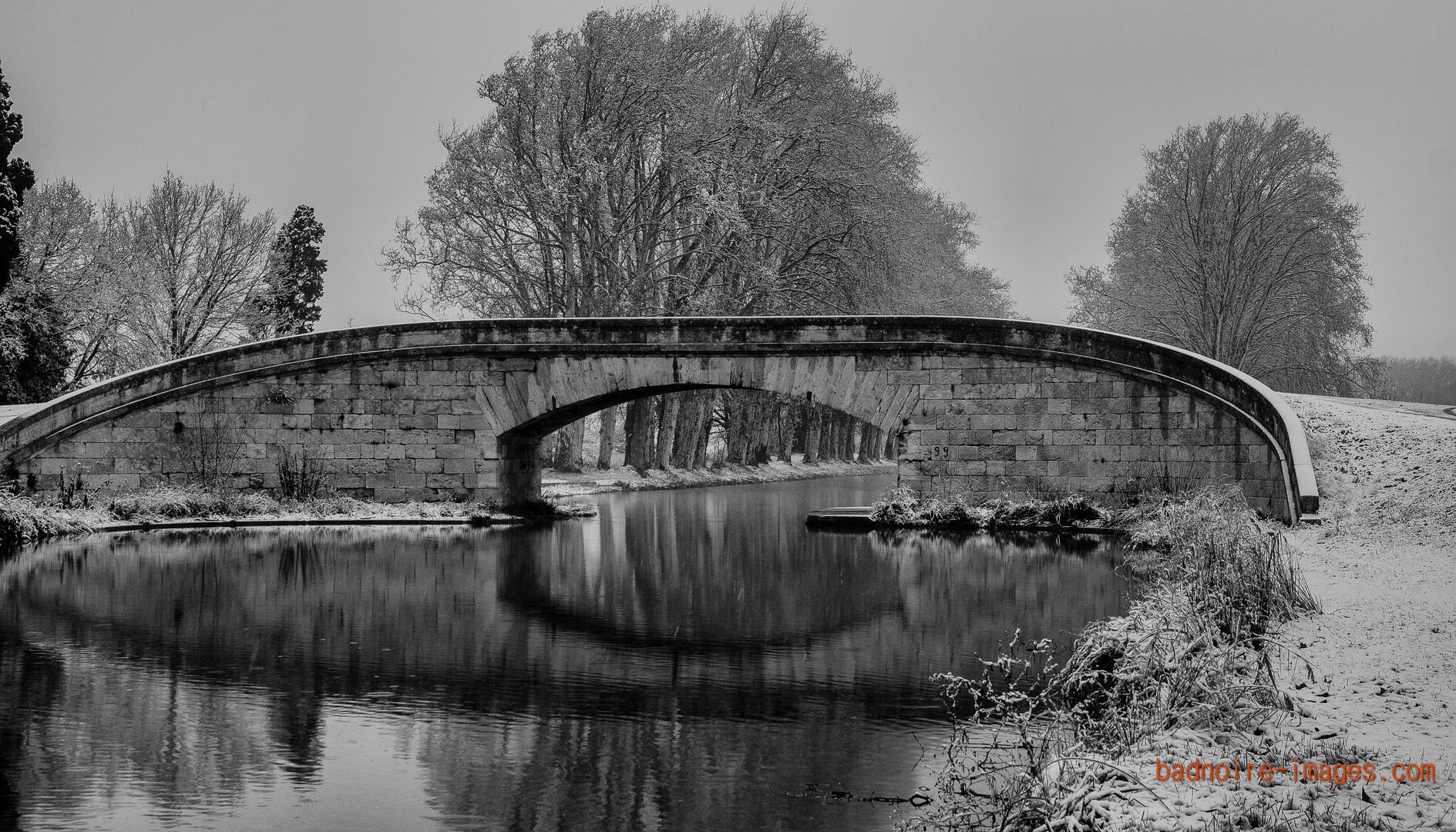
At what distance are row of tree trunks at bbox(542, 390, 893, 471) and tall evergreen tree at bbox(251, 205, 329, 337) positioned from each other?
7.79m

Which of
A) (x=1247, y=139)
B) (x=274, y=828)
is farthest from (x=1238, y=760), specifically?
(x=1247, y=139)

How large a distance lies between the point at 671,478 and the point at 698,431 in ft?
9.86

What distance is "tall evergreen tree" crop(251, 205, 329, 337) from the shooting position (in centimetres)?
3625

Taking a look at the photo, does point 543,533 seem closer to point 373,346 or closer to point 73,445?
point 373,346

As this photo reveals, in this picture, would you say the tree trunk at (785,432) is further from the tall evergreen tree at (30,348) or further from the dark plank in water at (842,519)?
the dark plank in water at (842,519)

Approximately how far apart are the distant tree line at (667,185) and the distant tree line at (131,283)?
8618mm

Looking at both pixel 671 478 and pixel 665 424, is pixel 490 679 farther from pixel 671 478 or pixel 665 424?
pixel 665 424

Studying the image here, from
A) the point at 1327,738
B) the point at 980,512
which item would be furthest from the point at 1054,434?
the point at 1327,738

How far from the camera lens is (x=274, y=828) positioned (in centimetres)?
509

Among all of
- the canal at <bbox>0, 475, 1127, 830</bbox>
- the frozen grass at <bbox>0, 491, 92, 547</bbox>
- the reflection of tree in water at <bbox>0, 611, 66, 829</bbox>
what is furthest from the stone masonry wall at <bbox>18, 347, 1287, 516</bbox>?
the reflection of tree in water at <bbox>0, 611, 66, 829</bbox>

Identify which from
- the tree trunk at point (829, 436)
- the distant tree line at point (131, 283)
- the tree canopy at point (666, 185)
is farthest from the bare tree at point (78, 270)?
the tree trunk at point (829, 436)

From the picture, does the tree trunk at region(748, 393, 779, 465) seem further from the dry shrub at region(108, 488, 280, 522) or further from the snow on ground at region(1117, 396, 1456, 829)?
the snow on ground at region(1117, 396, 1456, 829)

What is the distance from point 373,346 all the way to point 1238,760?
16660 mm

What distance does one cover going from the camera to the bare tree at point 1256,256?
31.3 metres
